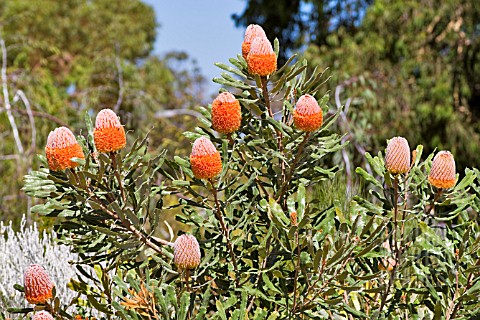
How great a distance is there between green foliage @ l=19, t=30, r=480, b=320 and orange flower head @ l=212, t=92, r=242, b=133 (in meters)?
0.05

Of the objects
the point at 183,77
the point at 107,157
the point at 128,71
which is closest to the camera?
the point at 107,157

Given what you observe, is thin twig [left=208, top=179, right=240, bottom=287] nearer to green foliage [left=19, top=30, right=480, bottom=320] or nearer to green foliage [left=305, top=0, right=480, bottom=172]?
green foliage [left=19, top=30, right=480, bottom=320]

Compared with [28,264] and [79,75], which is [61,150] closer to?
[28,264]

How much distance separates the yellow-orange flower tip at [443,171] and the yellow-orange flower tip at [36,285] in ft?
2.18

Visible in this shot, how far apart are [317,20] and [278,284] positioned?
30.2 ft

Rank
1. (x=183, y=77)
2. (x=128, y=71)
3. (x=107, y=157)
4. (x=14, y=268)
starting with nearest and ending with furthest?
(x=107, y=157) < (x=14, y=268) < (x=128, y=71) < (x=183, y=77)

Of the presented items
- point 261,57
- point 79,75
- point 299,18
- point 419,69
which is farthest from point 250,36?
point 79,75

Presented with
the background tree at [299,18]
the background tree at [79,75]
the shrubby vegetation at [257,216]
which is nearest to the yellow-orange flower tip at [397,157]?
the shrubby vegetation at [257,216]

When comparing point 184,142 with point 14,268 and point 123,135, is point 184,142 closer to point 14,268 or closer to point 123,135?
point 14,268

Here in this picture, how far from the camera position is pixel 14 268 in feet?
6.72

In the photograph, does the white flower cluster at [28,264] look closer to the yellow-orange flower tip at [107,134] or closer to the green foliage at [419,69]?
the yellow-orange flower tip at [107,134]

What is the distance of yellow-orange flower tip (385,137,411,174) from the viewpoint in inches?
41.3

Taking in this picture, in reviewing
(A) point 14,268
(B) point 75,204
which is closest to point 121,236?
(B) point 75,204

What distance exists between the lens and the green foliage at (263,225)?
1068 millimetres
